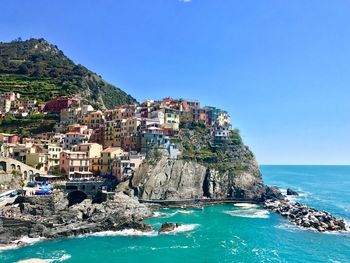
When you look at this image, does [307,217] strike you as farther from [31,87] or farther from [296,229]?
[31,87]

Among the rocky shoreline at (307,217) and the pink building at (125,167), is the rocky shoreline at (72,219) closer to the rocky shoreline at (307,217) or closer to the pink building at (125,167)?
the rocky shoreline at (307,217)

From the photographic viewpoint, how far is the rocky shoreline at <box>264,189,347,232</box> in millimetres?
61631

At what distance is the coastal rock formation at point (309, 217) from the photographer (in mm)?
61575

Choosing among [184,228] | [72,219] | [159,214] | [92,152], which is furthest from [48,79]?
[184,228]

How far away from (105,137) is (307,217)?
5422 cm

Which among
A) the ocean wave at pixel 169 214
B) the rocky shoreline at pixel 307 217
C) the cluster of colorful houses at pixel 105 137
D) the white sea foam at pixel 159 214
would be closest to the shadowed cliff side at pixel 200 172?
the cluster of colorful houses at pixel 105 137

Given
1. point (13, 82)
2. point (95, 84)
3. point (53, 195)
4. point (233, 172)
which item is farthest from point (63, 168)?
point (95, 84)

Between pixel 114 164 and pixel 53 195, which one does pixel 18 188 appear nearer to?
pixel 53 195

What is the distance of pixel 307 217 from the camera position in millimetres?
67188

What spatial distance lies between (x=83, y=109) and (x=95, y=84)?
1912 inches

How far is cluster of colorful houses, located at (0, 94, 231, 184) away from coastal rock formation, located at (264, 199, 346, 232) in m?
27.9

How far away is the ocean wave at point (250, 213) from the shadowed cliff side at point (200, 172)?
9.97 metres

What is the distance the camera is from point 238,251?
49062 millimetres

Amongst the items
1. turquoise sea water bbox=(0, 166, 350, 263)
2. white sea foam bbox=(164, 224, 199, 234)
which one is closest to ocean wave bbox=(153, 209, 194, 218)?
turquoise sea water bbox=(0, 166, 350, 263)
